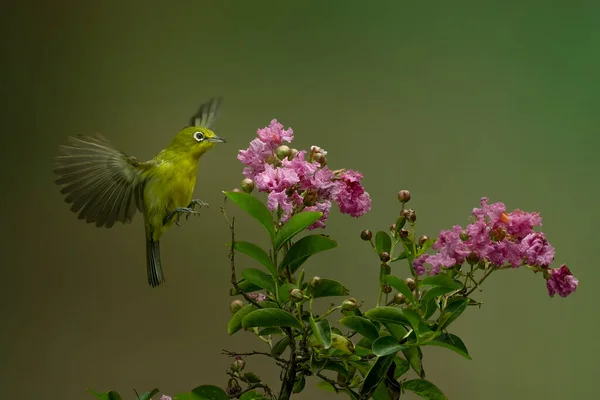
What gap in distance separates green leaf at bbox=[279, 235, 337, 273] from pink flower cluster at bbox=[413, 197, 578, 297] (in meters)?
0.16

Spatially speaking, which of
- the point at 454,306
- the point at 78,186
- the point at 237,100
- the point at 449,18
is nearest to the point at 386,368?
the point at 454,306

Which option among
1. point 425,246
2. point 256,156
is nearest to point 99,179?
point 256,156

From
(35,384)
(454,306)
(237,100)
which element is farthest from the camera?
(237,100)

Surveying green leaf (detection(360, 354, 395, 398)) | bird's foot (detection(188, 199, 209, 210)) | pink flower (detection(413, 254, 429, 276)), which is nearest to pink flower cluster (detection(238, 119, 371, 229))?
pink flower (detection(413, 254, 429, 276))

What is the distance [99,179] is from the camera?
151 centimetres

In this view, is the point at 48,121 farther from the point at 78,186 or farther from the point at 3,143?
the point at 78,186

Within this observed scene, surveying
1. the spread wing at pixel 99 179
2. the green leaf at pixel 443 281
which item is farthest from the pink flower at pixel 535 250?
the spread wing at pixel 99 179

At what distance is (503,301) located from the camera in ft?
7.20

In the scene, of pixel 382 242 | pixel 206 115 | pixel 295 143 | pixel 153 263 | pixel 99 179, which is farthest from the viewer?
pixel 295 143

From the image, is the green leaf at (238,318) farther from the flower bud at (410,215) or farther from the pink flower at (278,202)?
the flower bud at (410,215)

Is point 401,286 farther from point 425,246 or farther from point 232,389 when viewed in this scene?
point 232,389

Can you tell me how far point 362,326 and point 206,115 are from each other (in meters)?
0.80

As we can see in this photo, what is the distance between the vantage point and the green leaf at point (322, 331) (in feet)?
3.45

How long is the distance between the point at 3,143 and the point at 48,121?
0.43 ft
